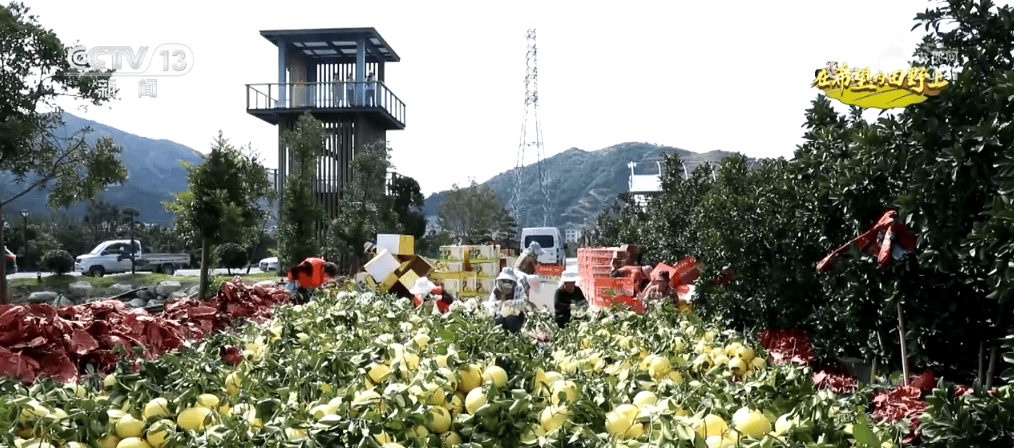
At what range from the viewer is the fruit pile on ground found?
2.20 m

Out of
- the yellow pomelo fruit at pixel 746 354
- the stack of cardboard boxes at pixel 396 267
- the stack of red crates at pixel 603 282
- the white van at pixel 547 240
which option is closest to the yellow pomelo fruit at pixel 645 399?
the yellow pomelo fruit at pixel 746 354

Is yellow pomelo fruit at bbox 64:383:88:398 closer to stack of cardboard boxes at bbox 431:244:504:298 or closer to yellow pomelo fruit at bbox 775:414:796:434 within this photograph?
yellow pomelo fruit at bbox 775:414:796:434

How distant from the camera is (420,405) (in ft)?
7.90

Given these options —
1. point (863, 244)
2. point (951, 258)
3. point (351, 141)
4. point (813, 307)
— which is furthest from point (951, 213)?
point (351, 141)

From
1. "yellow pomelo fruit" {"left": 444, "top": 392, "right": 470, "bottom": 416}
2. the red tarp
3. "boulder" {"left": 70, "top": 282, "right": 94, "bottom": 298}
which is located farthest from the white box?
"boulder" {"left": 70, "top": 282, "right": 94, "bottom": 298}

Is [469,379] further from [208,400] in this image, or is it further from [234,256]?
[234,256]

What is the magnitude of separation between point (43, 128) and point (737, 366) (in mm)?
18135

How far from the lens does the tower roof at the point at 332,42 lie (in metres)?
34.3

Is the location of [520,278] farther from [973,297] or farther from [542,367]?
[542,367]

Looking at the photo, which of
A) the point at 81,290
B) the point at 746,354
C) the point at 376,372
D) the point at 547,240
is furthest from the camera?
the point at 547,240

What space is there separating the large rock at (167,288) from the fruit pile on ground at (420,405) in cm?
1975

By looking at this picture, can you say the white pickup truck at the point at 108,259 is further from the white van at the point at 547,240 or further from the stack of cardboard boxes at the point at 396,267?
the stack of cardboard boxes at the point at 396,267

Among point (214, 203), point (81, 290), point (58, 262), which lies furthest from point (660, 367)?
point (58, 262)

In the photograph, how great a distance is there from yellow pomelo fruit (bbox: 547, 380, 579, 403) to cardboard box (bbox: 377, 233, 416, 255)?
1035cm
